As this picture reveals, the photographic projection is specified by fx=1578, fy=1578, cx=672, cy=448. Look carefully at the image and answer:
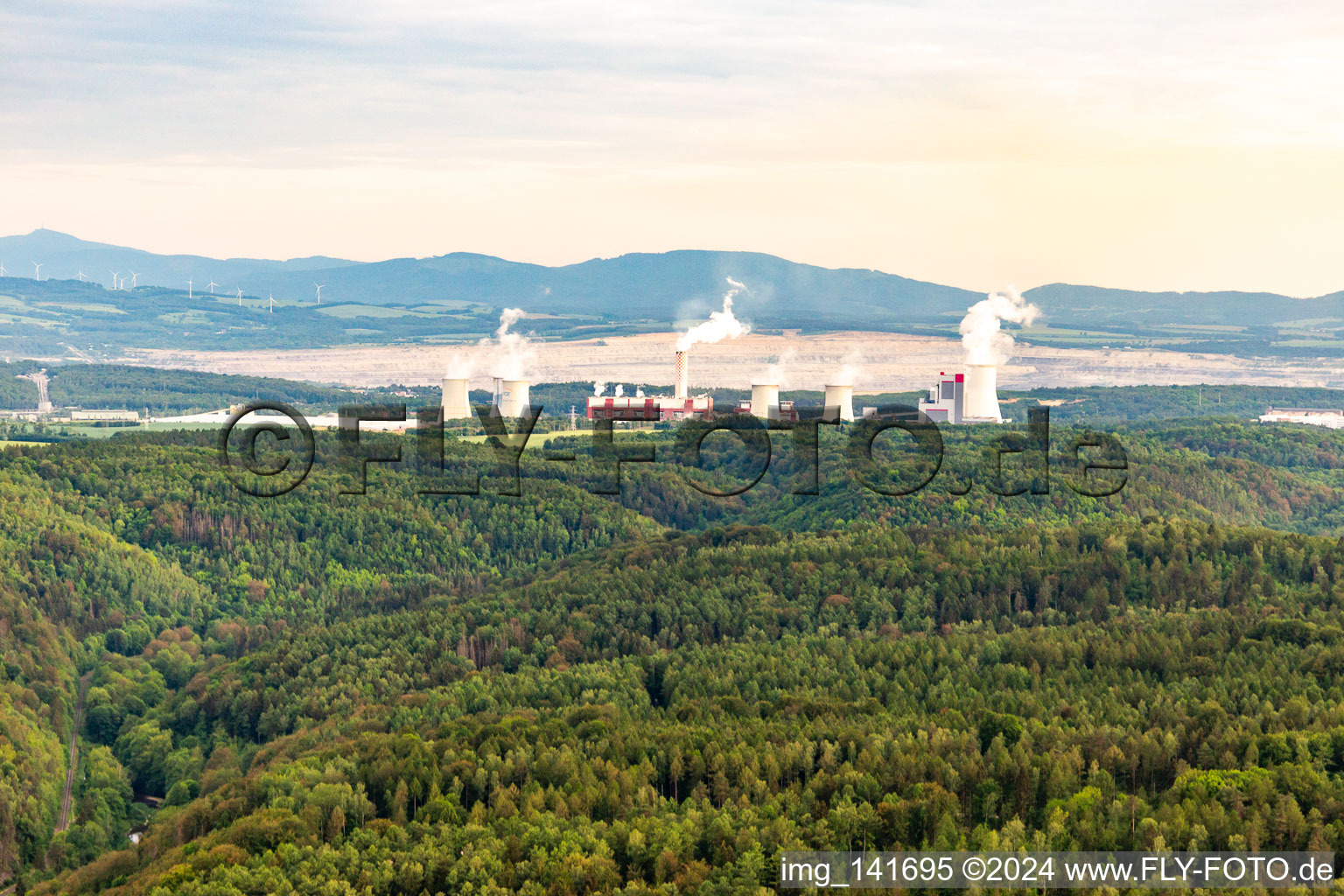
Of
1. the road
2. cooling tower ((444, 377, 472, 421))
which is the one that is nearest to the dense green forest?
the road

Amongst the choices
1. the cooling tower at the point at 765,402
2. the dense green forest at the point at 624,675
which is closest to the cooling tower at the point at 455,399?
the dense green forest at the point at 624,675

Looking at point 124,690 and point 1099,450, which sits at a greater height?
point 1099,450

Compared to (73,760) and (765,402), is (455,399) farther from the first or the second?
(73,760)

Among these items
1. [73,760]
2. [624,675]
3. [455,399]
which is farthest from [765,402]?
[73,760]

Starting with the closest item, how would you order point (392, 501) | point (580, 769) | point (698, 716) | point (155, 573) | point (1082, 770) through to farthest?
point (1082, 770) < point (580, 769) < point (698, 716) < point (155, 573) < point (392, 501)

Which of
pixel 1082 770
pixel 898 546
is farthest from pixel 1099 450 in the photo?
pixel 1082 770

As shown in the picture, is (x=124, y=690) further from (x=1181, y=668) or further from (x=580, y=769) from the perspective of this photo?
(x=1181, y=668)

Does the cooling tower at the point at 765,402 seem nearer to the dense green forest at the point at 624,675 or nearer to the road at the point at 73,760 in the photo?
the dense green forest at the point at 624,675
